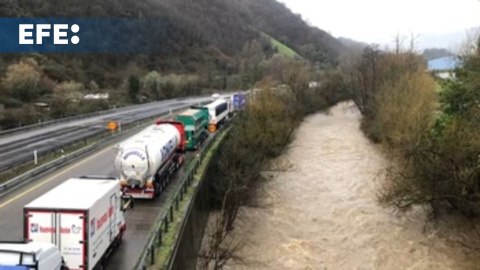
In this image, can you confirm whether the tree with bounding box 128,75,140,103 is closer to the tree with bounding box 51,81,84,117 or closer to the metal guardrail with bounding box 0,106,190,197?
the tree with bounding box 51,81,84,117

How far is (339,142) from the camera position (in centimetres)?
5181

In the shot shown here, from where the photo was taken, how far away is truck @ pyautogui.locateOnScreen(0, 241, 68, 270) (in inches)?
383

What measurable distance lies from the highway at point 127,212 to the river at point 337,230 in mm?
4005

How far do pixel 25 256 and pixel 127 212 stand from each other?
11.1m

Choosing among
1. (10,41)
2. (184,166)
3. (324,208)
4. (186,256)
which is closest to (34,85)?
(10,41)

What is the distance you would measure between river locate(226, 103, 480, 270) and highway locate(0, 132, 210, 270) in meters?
4.00

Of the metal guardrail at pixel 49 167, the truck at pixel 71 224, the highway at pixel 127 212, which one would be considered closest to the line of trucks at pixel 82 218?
the truck at pixel 71 224

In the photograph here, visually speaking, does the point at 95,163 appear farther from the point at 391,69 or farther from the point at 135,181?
the point at 391,69

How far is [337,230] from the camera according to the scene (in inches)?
1037

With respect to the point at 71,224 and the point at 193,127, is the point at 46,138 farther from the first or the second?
the point at 71,224

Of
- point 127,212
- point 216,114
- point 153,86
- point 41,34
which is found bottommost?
point 127,212

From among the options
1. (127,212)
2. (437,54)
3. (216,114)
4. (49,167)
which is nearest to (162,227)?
(127,212)

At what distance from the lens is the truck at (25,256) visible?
973 cm

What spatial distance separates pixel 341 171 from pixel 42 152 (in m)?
20.4
